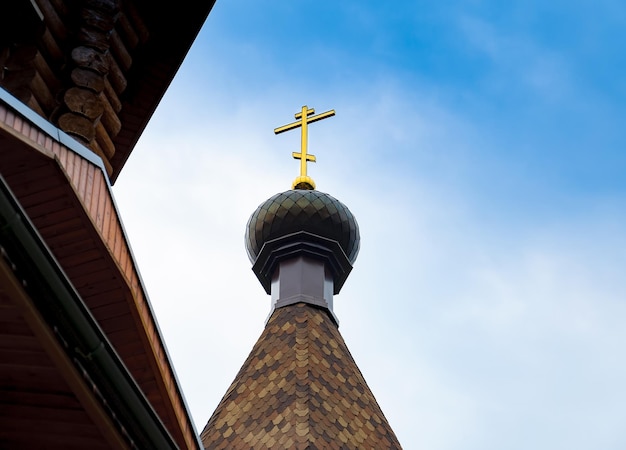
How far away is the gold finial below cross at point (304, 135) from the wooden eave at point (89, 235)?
1078 cm

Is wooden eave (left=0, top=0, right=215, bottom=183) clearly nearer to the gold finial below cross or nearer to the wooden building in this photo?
the wooden building

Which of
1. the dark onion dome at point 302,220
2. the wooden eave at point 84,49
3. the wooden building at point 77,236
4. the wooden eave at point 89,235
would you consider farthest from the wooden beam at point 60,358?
the dark onion dome at point 302,220

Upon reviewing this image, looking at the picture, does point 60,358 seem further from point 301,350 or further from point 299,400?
point 301,350

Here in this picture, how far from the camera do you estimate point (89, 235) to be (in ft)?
15.0

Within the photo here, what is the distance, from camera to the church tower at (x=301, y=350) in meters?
10.8

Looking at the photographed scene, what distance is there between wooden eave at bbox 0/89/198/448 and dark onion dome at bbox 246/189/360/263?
974 cm

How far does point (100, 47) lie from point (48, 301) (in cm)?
307

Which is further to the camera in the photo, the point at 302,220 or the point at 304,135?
the point at 304,135

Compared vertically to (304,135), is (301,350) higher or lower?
lower

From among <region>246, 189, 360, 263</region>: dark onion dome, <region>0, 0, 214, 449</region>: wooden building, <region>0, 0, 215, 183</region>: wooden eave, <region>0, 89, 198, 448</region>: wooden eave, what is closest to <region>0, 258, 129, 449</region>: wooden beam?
<region>0, 0, 214, 449</region>: wooden building

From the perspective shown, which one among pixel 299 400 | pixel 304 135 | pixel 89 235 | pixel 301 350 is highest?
pixel 304 135

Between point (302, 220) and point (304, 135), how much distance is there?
6.67 feet

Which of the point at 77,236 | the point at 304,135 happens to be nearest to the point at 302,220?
the point at 304,135

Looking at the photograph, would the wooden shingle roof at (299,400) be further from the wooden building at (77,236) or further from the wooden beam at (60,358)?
the wooden beam at (60,358)
